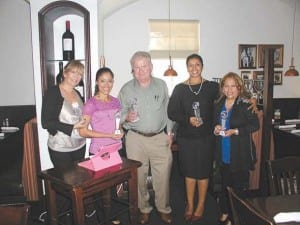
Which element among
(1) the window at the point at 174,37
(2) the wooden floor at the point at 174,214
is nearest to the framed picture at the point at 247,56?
(1) the window at the point at 174,37

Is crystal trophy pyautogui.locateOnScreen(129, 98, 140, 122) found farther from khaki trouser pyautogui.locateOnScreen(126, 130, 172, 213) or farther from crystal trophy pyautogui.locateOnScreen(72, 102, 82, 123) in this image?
crystal trophy pyautogui.locateOnScreen(72, 102, 82, 123)

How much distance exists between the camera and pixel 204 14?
196 inches

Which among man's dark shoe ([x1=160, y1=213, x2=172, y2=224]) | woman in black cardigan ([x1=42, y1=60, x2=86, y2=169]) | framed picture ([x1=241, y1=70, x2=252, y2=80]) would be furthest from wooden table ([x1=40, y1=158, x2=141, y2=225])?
framed picture ([x1=241, y1=70, x2=252, y2=80])

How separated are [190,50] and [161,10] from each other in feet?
2.90

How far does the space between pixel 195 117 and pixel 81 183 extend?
40.8 inches

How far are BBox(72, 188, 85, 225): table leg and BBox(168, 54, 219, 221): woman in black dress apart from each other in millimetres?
1008

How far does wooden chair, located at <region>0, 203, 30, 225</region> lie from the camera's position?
1081mm

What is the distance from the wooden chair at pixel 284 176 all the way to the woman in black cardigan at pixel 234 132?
1.67 feet

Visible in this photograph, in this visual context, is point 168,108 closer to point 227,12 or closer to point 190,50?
point 190,50

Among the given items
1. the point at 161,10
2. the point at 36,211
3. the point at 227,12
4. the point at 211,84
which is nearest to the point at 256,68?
the point at 227,12

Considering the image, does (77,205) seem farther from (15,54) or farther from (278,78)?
(278,78)

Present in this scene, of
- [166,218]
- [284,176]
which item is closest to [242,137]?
[284,176]

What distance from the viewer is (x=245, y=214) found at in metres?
1.02

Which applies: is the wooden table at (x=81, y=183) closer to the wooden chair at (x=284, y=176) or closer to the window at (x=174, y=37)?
the wooden chair at (x=284, y=176)
